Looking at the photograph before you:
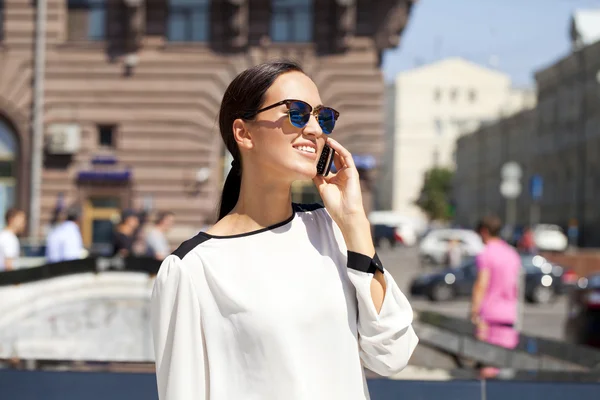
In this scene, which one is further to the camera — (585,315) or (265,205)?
(585,315)

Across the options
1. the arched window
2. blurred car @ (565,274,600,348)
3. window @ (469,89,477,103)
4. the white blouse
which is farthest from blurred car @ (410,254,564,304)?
window @ (469,89,477,103)

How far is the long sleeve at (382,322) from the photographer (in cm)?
271

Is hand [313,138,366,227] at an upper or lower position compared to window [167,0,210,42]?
lower

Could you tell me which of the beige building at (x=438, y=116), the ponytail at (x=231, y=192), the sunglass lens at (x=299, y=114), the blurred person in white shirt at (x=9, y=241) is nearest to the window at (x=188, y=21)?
the blurred person in white shirt at (x=9, y=241)

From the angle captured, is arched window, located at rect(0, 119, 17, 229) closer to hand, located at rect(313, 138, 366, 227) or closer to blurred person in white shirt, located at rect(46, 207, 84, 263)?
blurred person in white shirt, located at rect(46, 207, 84, 263)

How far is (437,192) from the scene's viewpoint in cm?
11306

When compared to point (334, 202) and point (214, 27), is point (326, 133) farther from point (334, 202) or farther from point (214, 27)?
point (214, 27)

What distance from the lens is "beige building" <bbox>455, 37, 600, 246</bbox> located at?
6275 centimetres

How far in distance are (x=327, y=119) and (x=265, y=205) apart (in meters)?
0.28

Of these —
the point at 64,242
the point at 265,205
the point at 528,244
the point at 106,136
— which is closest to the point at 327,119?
the point at 265,205

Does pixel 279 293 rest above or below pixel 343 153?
below

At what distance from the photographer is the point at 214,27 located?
2970 cm

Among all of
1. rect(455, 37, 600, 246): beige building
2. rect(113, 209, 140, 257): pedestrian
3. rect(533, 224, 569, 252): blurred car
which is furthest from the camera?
rect(455, 37, 600, 246): beige building

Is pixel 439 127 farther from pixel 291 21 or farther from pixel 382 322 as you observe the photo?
pixel 382 322
